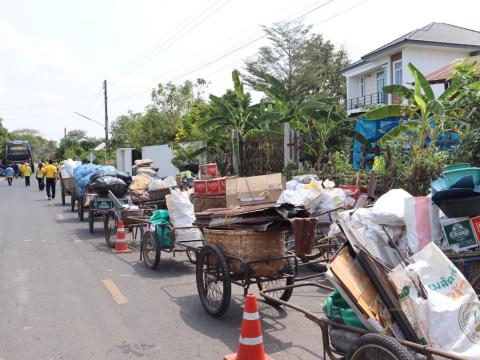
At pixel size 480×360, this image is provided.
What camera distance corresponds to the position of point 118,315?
5.83 metres

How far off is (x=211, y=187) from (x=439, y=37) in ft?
86.9

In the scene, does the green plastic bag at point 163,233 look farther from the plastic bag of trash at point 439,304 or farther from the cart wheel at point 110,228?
the plastic bag of trash at point 439,304

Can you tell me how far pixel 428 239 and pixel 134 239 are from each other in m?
7.35

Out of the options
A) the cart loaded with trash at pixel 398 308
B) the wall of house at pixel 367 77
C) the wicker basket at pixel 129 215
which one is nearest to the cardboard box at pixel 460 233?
the cart loaded with trash at pixel 398 308

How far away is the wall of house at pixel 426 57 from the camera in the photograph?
2883cm

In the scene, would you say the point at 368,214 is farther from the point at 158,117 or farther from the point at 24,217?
the point at 158,117

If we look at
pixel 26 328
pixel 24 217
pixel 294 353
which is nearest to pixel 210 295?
pixel 294 353

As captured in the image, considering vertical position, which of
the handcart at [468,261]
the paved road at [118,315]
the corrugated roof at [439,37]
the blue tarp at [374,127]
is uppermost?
the corrugated roof at [439,37]

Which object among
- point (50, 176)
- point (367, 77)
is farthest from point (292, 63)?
point (50, 176)

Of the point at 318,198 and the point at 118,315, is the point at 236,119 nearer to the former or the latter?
the point at 318,198

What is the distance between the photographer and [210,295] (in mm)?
5840

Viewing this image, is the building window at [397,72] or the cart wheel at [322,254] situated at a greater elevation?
the building window at [397,72]

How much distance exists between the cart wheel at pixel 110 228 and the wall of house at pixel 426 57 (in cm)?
2281

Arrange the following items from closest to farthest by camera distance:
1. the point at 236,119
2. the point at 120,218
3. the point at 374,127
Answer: the point at 120,218
the point at 374,127
the point at 236,119
